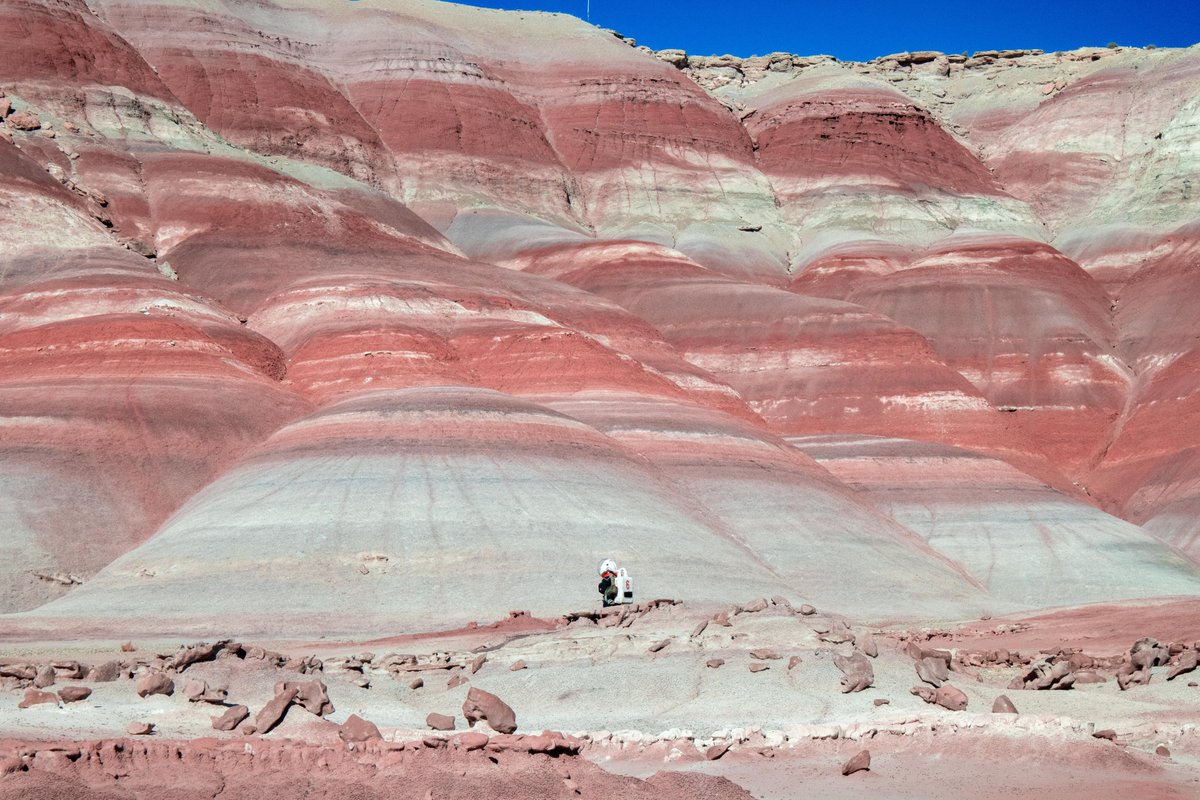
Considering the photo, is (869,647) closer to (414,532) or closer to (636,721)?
(636,721)

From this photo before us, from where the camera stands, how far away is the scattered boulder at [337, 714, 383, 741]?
16.7 m

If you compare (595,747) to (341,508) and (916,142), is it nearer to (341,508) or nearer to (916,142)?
(341,508)

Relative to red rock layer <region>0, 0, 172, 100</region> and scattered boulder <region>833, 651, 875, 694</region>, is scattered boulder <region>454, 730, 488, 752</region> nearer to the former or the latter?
scattered boulder <region>833, 651, 875, 694</region>

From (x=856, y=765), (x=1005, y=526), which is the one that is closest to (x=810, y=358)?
(x=1005, y=526)

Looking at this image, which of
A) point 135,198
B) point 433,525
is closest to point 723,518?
point 433,525

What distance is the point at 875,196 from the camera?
9394 centimetres

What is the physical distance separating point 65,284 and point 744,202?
179ft

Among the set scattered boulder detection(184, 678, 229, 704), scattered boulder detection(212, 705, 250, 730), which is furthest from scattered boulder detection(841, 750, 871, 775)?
scattered boulder detection(184, 678, 229, 704)

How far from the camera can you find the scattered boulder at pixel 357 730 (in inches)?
657

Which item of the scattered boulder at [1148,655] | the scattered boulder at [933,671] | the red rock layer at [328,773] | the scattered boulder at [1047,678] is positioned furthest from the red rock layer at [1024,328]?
the red rock layer at [328,773]

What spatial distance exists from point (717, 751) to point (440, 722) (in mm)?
3496

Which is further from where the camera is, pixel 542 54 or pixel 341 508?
pixel 542 54

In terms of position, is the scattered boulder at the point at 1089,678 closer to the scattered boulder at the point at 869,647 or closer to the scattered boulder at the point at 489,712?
the scattered boulder at the point at 869,647

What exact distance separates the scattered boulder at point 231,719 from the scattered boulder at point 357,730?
4.36 ft
